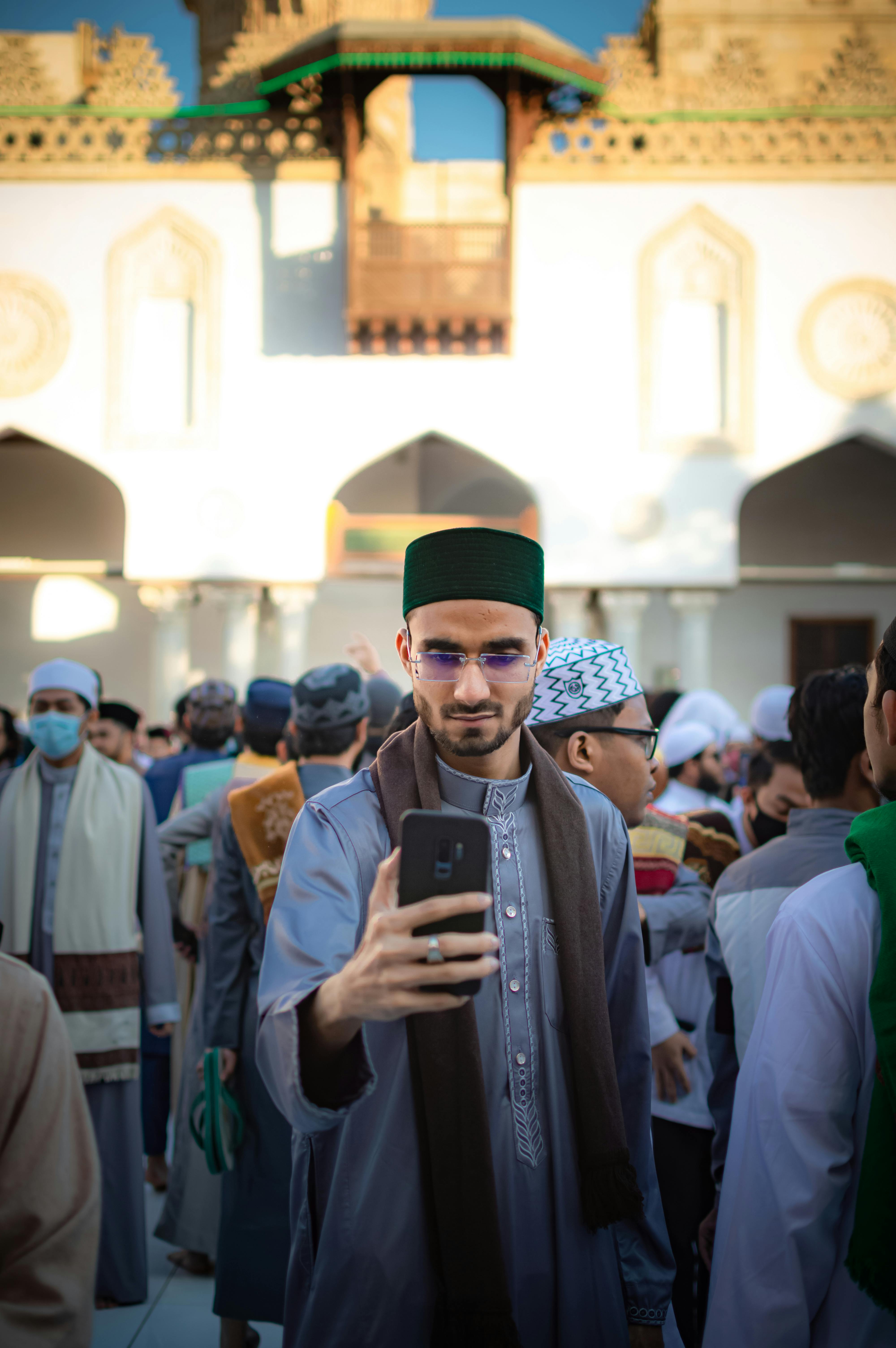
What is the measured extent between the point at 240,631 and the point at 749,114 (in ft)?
26.0

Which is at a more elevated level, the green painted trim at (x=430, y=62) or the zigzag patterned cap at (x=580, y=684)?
the green painted trim at (x=430, y=62)

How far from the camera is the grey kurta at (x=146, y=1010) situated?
2.53m

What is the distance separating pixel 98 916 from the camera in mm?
2664

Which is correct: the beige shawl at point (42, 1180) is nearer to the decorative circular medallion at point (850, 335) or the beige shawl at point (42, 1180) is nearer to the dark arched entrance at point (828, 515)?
the decorative circular medallion at point (850, 335)

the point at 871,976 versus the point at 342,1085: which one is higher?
the point at 871,976

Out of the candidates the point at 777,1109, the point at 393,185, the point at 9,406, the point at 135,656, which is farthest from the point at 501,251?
the point at 777,1109

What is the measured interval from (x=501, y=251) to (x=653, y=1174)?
10490 millimetres

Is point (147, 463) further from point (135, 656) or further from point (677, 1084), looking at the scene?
point (677, 1084)

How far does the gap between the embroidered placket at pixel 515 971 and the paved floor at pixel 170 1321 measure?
145 cm

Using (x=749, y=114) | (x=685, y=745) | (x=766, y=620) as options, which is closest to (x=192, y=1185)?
(x=685, y=745)

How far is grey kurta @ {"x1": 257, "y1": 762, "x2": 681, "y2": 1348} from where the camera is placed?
3.79 ft

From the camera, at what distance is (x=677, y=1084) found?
79.0 inches

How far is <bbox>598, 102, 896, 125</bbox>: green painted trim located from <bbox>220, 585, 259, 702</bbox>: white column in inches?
259

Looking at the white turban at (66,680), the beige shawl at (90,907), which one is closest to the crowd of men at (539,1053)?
the beige shawl at (90,907)
